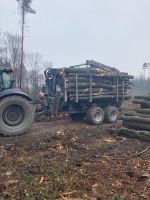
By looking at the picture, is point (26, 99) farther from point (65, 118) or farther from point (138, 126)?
point (65, 118)

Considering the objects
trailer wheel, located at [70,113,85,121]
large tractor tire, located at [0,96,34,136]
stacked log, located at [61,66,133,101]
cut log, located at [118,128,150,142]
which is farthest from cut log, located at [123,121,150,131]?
trailer wheel, located at [70,113,85,121]

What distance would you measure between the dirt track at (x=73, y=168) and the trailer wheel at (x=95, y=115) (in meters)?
4.50

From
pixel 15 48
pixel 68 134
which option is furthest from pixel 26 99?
pixel 15 48

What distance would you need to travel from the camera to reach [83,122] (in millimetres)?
16891

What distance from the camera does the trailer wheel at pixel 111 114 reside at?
1706cm

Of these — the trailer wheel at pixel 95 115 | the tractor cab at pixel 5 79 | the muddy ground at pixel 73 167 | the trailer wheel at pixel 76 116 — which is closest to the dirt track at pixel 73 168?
the muddy ground at pixel 73 167

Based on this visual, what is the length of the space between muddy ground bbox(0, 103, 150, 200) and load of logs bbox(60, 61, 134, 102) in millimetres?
4347

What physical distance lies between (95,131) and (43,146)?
11.1 feet

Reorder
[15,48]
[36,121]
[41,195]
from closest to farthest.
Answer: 1. [41,195]
2. [36,121]
3. [15,48]

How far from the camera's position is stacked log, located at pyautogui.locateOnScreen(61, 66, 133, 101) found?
15672 mm

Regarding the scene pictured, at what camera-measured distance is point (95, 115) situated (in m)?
16.4

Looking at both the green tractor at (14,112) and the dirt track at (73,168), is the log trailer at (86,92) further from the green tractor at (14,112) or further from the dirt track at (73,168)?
the dirt track at (73,168)

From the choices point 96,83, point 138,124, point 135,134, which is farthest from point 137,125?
point 96,83

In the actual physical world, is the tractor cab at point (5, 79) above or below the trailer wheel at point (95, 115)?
above
